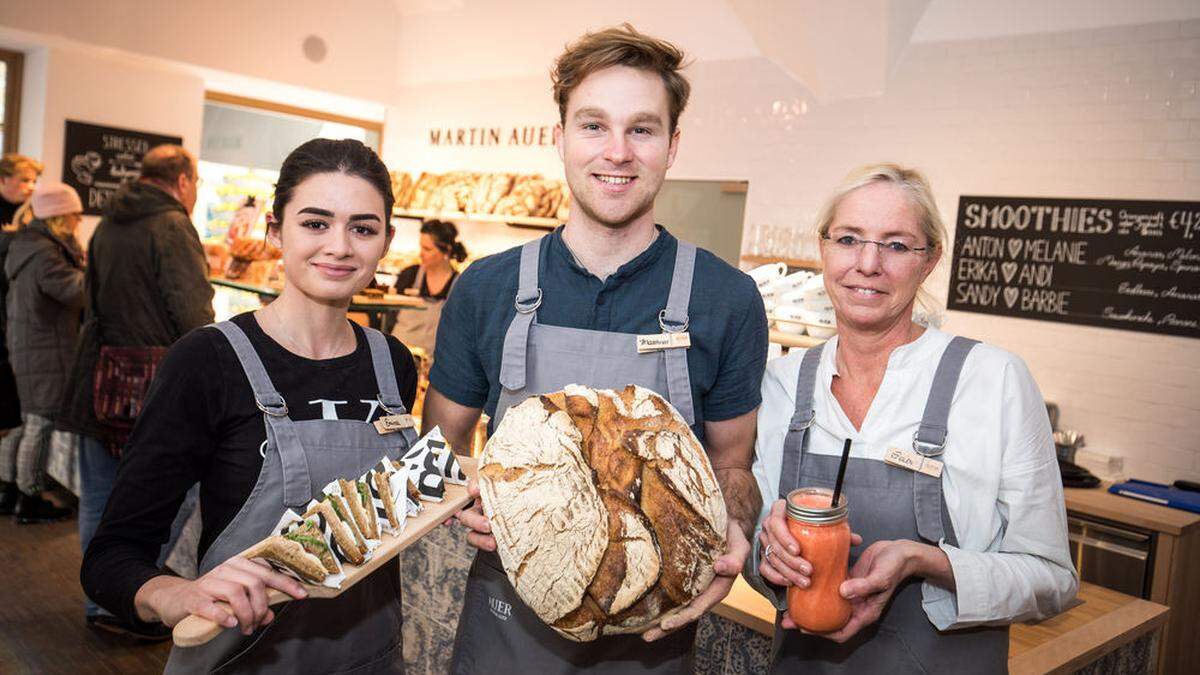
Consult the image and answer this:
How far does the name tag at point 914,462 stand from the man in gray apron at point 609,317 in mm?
256

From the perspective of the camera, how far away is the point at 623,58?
1.57 metres

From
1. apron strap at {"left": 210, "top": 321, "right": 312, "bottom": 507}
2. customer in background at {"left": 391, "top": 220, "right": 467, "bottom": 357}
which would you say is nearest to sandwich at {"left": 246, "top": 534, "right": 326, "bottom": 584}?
apron strap at {"left": 210, "top": 321, "right": 312, "bottom": 507}

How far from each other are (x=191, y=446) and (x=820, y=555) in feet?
3.25

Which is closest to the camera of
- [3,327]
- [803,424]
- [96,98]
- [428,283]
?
[803,424]

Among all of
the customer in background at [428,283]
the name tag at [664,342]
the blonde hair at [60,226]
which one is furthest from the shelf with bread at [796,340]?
the blonde hair at [60,226]

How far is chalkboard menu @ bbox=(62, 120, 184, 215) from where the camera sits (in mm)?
6543

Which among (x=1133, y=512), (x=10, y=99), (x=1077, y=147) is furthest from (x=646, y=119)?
(x=10, y=99)

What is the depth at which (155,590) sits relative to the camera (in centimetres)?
128

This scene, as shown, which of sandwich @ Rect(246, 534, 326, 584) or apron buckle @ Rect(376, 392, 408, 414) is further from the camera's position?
apron buckle @ Rect(376, 392, 408, 414)

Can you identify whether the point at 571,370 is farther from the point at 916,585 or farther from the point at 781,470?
the point at 916,585

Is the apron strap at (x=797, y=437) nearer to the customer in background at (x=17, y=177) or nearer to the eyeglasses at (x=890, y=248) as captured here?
the eyeglasses at (x=890, y=248)

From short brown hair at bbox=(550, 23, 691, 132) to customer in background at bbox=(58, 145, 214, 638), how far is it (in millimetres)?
2738

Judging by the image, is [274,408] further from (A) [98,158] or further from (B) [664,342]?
(A) [98,158]

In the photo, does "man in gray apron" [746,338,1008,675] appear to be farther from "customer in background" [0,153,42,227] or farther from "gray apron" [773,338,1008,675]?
"customer in background" [0,153,42,227]
